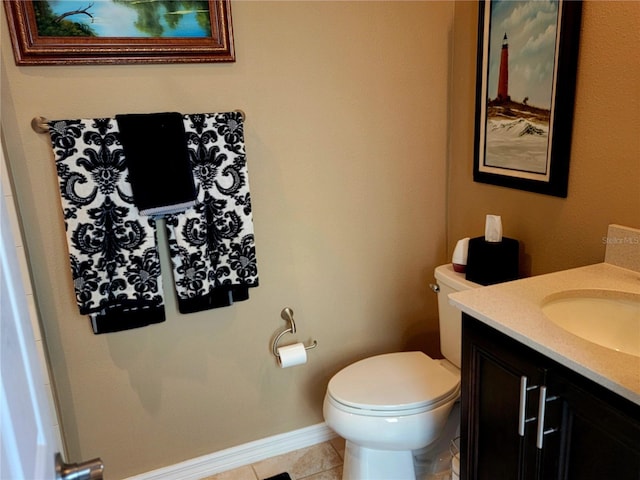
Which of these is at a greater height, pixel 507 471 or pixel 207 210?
pixel 207 210

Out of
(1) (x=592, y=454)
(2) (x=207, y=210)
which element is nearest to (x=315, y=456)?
(2) (x=207, y=210)

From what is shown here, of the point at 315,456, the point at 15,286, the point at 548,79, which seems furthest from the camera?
the point at 315,456

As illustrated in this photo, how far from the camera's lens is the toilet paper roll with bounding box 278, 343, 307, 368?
6.31 ft

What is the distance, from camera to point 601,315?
1296 mm

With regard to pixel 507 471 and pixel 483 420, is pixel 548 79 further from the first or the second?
pixel 507 471

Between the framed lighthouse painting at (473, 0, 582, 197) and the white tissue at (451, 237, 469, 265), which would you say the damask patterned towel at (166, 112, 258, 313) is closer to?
the white tissue at (451, 237, 469, 265)

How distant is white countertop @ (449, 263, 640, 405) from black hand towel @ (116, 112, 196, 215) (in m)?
0.95

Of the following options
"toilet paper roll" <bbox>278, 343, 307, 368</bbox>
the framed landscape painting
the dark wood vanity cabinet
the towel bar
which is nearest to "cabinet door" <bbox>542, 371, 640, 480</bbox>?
the dark wood vanity cabinet

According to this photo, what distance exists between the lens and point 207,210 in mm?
1695

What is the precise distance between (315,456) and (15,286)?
68.0 inches

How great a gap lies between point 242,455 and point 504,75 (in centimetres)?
183

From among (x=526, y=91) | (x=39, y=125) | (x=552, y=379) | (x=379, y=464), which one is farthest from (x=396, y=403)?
(x=39, y=125)

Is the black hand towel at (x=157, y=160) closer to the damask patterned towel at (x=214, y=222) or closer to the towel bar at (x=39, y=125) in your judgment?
the damask patterned towel at (x=214, y=222)

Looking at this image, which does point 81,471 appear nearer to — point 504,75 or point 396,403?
point 396,403
